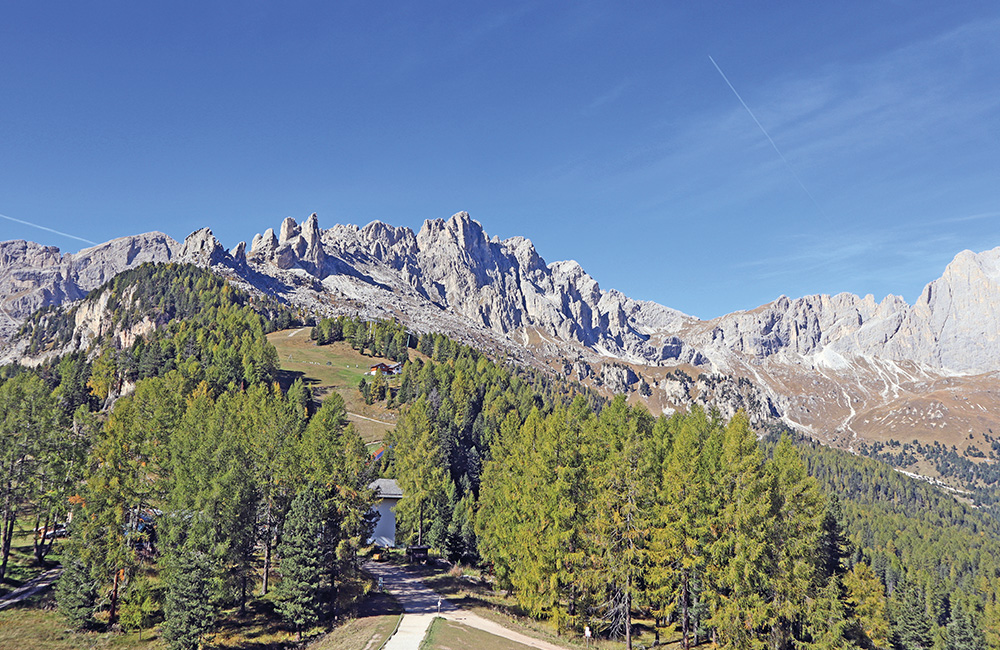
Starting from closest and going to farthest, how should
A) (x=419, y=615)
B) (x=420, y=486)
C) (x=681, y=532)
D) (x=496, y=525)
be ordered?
1. (x=681, y=532)
2. (x=419, y=615)
3. (x=496, y=525)
4. (x=420, y=486)

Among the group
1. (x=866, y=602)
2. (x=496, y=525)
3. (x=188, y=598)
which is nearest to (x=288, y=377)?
(x=496, y=525)

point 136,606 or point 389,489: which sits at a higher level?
point 389,489

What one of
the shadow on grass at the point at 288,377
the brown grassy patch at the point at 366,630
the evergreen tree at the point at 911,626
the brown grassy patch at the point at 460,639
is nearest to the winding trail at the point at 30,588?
the brown grassy patch at the point at 366,630

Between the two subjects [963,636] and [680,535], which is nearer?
[680,535]

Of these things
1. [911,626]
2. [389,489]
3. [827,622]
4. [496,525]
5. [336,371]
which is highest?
[336,371]

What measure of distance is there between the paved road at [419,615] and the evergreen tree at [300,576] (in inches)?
239

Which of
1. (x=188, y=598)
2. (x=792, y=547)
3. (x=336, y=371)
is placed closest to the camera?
(x=188, y=598)

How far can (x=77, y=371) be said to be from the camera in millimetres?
119250

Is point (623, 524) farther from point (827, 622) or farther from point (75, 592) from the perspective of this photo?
point (75, 592)

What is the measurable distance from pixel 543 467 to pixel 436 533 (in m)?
25.1

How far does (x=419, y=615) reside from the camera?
134 ft

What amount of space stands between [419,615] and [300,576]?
28.6 feet

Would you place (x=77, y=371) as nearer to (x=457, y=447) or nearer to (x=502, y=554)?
(x=457, y=447)

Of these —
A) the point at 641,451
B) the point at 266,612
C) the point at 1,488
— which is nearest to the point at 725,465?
the point at 641,451
